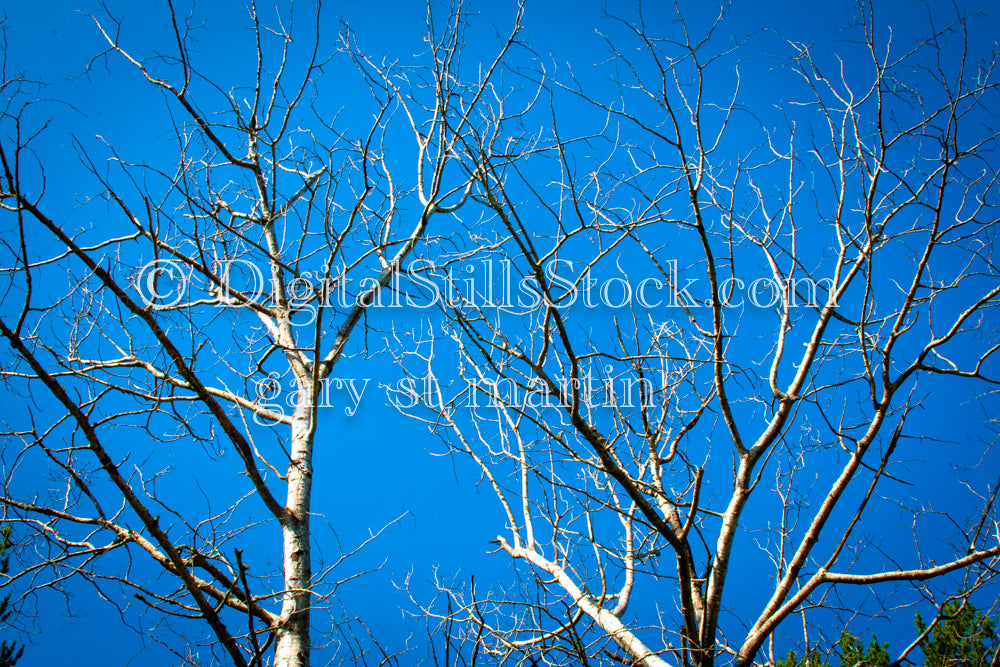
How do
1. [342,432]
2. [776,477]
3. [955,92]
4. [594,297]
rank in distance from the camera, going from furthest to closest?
[342,432] < [776,477] < [594,297] < [955,92]

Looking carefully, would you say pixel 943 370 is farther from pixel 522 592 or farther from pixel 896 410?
pixel 522 592

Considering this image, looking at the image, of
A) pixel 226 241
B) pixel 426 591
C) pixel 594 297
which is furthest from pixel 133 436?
pixel 594 297

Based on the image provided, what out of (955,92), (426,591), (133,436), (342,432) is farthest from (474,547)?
(955,92)

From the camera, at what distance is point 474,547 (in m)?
21.4

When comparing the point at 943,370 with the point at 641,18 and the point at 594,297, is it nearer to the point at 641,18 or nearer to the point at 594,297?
the point at 594,297

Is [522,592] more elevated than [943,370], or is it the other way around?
[943,370]

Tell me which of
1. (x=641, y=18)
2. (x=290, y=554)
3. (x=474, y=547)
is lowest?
(x=290, y=554)

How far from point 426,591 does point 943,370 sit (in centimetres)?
1986

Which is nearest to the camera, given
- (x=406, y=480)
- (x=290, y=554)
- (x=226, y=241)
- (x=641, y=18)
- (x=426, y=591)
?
(x=641, y=18)

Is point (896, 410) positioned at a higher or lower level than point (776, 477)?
lower

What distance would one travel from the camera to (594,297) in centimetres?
291

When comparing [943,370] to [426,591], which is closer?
[943,370]

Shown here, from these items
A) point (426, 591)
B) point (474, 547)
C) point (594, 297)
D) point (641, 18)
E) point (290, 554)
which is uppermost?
point (474, 547)

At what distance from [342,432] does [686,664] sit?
47.4 feet
